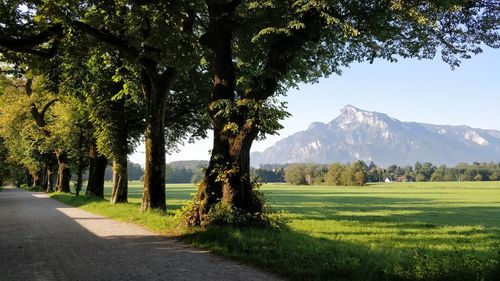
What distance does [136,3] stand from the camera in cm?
1545

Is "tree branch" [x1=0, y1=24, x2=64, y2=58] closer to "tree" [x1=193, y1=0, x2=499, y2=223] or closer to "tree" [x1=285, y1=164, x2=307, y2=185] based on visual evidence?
"tree" [x1=193, y1=0, x2=499, y2=223]

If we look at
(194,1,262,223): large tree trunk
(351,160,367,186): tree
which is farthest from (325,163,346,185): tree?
(194,1,262,223): large tree trunk

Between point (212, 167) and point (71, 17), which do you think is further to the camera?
point (71, 17)

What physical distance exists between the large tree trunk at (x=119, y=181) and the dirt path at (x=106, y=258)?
11638 millimetres

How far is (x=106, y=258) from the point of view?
409 inches

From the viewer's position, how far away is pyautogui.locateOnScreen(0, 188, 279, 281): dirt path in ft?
28.5

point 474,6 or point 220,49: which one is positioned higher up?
point 474,6

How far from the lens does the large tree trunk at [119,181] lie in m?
27.7

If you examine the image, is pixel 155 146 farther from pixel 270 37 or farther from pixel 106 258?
pixel 106 258

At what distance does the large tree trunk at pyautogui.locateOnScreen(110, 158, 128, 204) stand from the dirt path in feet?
38.2

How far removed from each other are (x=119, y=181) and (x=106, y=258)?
18.3 metres

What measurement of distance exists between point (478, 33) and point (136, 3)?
453 inches

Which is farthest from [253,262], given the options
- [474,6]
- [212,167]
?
[474,6]

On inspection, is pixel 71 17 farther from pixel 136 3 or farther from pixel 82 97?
pixel 82 97
